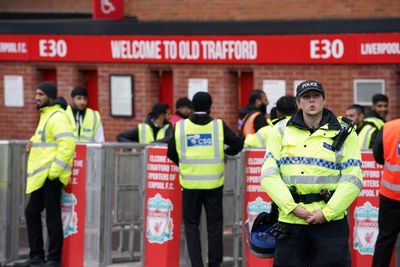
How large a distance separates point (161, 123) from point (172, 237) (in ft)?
8.37

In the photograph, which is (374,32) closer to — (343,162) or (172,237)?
(172,237)

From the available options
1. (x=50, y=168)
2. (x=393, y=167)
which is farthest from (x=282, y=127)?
(x=50, y=168)

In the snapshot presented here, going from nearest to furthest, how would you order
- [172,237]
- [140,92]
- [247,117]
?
[172,237] → [247,117] → [140,92]

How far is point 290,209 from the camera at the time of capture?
892cm

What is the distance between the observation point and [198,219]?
1296cm

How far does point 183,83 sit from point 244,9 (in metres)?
1.55

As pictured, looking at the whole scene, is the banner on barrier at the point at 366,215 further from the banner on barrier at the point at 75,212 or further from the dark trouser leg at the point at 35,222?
the dark trouser leg at the point at 35,222

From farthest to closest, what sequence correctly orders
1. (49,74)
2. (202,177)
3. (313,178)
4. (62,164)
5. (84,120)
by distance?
(49,74) < (84,120) < (62,164) < (202,177) < (313,178)

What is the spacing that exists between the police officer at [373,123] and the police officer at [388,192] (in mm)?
2407

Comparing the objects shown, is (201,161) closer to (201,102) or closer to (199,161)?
(199,161)

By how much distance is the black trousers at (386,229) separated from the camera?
11.5m

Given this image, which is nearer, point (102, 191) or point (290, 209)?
point (290, 209)

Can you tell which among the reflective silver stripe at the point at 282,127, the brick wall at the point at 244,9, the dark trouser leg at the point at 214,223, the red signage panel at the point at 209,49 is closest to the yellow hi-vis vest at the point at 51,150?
the dark trouser leg at the point at 214,223

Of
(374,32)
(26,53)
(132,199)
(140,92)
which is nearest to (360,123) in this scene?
(132,199)
